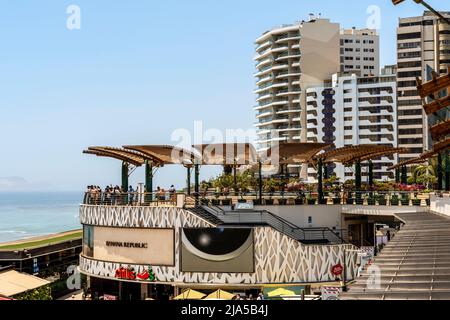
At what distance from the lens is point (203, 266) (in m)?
31.1

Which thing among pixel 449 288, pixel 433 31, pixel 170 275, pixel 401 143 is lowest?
pixel 170 275

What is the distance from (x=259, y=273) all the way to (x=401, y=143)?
77.8 m

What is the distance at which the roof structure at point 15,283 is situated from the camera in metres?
25.7

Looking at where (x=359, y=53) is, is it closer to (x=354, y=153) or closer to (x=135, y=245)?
(x=354, y=153)

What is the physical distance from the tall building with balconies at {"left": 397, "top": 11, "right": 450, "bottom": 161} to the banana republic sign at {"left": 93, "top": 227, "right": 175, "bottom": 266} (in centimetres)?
7563

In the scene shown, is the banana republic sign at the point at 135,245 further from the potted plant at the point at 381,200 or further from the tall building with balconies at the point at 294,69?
the tall building with balconies at the point at 294,69

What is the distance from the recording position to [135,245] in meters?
32.5

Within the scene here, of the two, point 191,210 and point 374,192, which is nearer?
point 191,210

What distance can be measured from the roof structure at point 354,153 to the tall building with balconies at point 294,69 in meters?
69.9

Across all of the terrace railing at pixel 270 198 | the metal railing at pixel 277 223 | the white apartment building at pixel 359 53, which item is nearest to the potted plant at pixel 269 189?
the terrace railing at pixel 270 198

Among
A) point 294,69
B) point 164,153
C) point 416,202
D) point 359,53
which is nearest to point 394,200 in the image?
point 416,202
